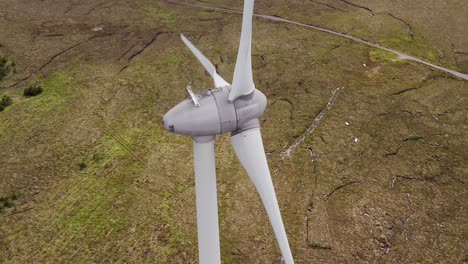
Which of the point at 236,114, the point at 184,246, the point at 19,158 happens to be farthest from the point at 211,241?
the point at 19,158

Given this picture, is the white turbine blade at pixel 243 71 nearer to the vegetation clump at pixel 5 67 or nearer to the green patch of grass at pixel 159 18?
the vegetation clump at pixel 5 67

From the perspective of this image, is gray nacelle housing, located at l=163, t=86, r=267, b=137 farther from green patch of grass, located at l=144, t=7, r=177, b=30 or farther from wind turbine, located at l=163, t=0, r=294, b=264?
green patch of grass, located at l=144, t=7, r=177, b=30

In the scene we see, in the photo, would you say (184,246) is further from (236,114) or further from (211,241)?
(236,114)

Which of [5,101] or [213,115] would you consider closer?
[213,115]

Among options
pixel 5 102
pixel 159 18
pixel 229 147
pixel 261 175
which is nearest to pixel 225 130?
pixel 261 175

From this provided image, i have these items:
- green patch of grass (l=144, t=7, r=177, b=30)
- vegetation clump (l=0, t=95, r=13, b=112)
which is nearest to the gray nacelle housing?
vegetation clump (l=0, t=95, r=13, b=112)

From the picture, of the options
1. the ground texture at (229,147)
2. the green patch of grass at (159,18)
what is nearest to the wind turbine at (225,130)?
the ground texture at (229,147)

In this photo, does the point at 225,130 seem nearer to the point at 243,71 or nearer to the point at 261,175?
the point at 261,175
